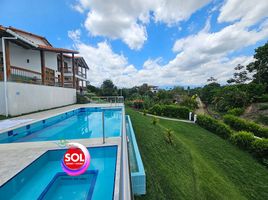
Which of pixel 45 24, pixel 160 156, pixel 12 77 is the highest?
pixel 45 24

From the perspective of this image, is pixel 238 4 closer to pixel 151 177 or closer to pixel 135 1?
pixel 135 1

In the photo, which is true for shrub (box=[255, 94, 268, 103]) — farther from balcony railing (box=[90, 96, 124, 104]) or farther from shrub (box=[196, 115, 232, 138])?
balcony railing (box=[90, 96, 124, 104])

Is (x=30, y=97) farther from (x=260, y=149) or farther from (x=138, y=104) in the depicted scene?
(x=260, y=149)

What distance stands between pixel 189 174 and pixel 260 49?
2360cm

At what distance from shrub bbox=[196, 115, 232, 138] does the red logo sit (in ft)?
30.3

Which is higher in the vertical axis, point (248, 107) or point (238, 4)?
point (238, 4)

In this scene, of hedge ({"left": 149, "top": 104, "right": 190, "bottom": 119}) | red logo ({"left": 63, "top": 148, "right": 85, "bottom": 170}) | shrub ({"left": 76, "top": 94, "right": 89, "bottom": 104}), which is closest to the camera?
red logo ({"left": 63, "top": 148, "right": 85, "bottom": 170})

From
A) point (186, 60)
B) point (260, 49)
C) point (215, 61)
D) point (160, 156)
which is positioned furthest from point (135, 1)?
point (260, 49)

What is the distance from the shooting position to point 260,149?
6.24 m

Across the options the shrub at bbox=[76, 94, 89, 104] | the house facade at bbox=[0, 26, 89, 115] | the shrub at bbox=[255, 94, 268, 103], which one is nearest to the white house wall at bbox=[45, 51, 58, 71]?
the house facade at bbox=[0, 26, 89, 115]

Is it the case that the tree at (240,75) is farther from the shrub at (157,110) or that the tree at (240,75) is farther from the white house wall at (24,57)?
the white house wall at (24,57)

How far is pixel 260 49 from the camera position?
1984 cm

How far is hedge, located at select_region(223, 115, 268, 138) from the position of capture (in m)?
8.20

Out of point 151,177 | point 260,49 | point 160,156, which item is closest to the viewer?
point 151,177
